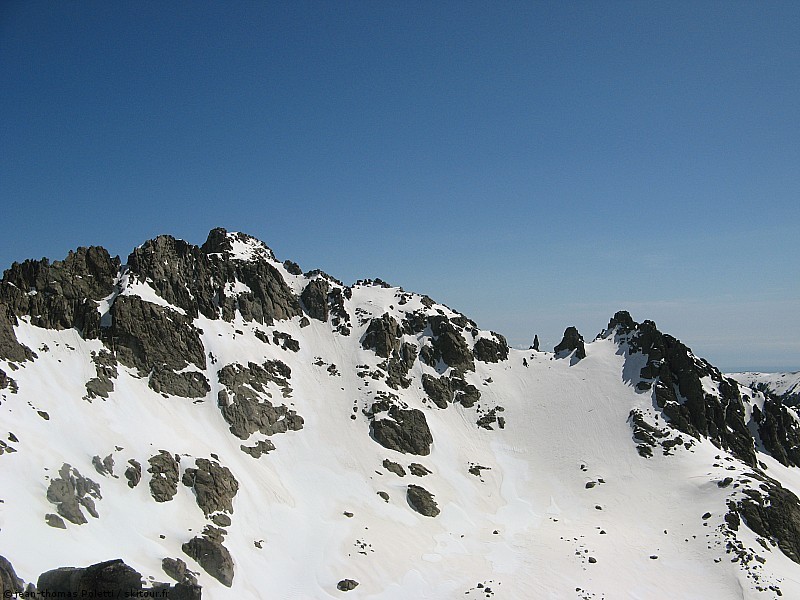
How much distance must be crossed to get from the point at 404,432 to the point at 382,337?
30.3 m

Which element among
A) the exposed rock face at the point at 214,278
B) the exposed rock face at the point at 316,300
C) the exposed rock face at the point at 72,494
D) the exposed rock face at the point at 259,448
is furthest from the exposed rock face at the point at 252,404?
the exposed rock face at the point at 316,300

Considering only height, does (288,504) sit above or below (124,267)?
below

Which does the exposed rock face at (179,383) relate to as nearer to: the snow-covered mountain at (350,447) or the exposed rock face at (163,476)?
the snow-covered mountain at (350,447)

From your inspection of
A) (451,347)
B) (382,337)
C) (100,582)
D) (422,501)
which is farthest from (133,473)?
(451,347)

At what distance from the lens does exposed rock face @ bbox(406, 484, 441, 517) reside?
80938 mm

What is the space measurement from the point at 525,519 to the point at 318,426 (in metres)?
39.7

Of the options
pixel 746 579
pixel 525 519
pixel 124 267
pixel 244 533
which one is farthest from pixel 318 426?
pixel 746 579

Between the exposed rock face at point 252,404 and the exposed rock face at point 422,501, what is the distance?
24.0 m

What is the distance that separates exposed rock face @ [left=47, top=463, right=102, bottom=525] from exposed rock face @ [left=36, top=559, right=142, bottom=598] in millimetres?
26748

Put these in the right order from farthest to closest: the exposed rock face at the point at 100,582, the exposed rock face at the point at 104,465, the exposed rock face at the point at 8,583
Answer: the exposed rock face at the point at 104,465 → the exposed rock face at the point at 8,583 → the exposed rock face at the point at 100,582

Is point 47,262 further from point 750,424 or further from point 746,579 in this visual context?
point 750,424

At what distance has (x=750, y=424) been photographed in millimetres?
124500

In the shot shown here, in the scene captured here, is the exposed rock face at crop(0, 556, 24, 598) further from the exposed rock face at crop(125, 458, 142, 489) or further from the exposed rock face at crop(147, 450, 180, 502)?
the exposed rock face at crop(147, 450, 180, 502)

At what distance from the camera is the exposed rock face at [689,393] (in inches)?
4326
